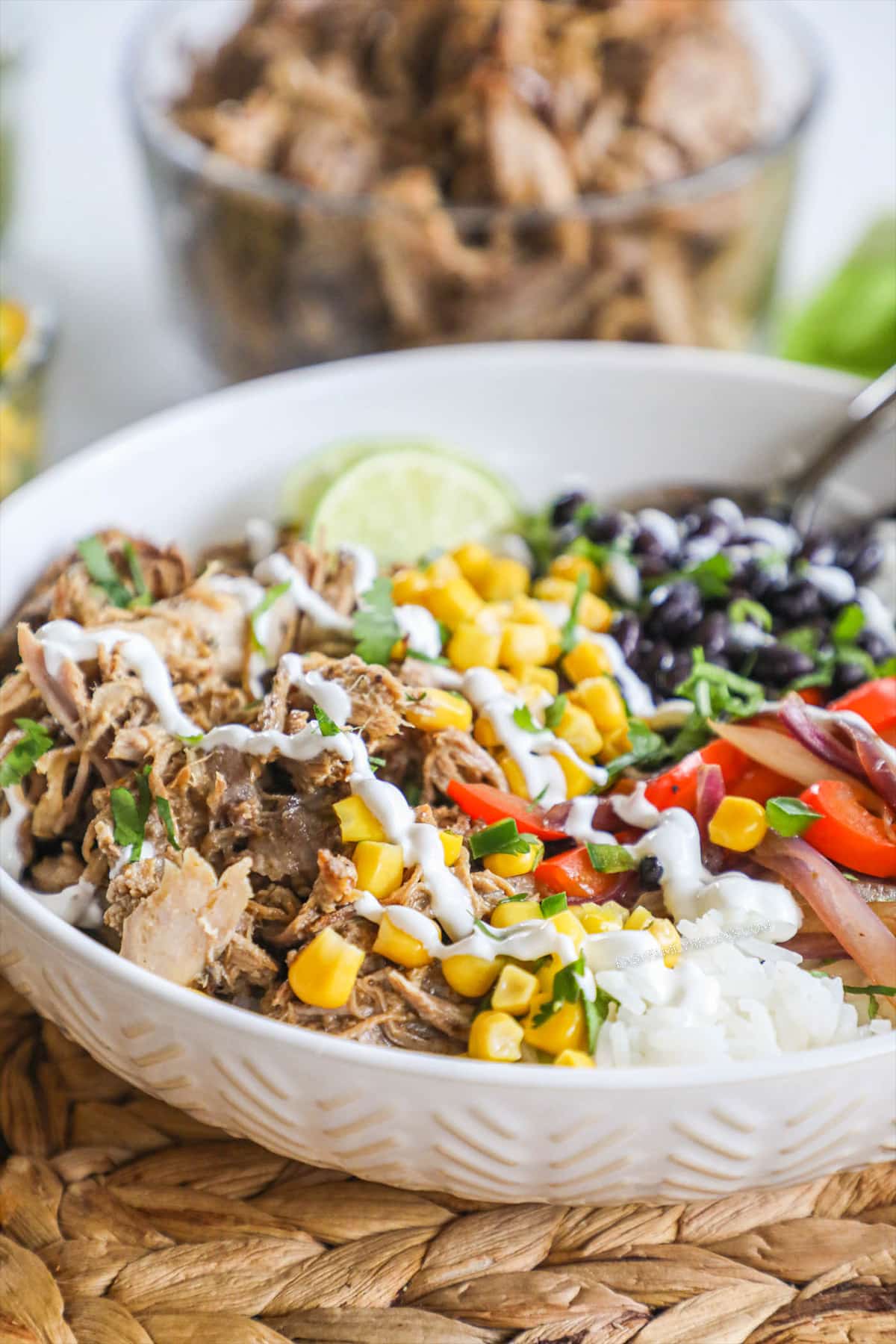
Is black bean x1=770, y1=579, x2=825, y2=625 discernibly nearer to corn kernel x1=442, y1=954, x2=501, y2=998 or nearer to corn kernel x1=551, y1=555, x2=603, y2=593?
corn kernel x1=551, y1=555, x2=603, y2=593

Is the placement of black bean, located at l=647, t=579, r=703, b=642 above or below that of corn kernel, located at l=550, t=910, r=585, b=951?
below

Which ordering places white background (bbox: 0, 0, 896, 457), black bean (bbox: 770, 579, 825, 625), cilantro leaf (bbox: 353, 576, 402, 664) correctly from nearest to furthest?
cilantro leaf (bbox: 353, 576, 402, 664), black bean (bbox: 770, 579, 825, 625), white background (bbox: 0, 0, 896, 457)

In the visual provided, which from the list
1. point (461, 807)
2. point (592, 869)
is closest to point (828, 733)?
point (592, 869)

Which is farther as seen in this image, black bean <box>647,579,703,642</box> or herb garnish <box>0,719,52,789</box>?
black bean <box>647,579,703,642</box>

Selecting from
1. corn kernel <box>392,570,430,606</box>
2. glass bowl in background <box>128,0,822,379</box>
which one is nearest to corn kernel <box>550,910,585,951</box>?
corn kernel <box>392,570,430,606</box>

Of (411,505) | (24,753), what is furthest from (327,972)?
(411,505)

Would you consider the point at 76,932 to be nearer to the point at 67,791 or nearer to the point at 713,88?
the point at 67,791

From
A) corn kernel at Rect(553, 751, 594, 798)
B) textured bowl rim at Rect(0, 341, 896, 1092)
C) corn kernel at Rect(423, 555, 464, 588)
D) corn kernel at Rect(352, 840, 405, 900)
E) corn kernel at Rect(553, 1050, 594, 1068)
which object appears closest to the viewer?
textured bowl rim at Rect(0, 341, 896, 1092)
